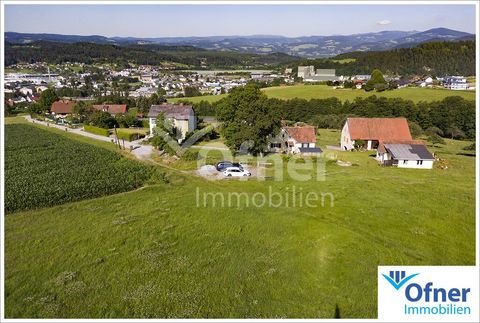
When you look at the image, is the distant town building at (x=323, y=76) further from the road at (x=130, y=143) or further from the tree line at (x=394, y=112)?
the road at (x=130, y=143)

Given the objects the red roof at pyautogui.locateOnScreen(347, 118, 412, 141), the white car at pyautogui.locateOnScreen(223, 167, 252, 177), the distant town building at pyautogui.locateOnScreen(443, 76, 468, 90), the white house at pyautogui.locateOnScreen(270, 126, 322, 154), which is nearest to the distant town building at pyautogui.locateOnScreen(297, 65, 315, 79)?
the distant town building at pyautogui.locateOnScreen(443, 76, 468, 90)

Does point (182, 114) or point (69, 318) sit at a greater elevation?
point (182, 114)

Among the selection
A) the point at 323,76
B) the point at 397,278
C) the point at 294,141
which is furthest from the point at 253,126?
the point at 323,76

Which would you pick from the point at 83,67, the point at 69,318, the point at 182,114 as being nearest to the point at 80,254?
the point at 69,318

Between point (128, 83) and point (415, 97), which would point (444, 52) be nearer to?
point (415, 97)

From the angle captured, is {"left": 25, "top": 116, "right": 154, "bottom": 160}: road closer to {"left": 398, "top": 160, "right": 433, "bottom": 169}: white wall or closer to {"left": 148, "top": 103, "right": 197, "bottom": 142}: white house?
{"left": 148, "top": 103, "right": 197, "bottom": 142}: white house

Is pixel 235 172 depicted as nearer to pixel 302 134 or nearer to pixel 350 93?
pixel 302 134
